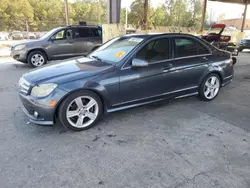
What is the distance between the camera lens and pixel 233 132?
330 centimetres

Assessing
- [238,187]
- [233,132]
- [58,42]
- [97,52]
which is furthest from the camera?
[58,42]

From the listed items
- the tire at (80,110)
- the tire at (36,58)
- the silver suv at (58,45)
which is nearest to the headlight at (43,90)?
the tire at (80,110)

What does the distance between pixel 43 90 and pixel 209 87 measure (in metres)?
3.37

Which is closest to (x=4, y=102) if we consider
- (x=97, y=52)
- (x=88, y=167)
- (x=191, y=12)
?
(x=97, y=52)

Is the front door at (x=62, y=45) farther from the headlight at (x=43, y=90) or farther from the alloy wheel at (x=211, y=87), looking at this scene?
the alloy wheel at (x=211, y=87)

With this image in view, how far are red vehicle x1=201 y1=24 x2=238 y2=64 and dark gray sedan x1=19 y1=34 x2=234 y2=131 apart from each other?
4.88 m

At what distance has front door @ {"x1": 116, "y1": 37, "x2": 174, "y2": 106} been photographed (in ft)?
11.3

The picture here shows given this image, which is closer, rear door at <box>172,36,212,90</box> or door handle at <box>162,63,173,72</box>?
door handle at <box>162,63,173,72</box>

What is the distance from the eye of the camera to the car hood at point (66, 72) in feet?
10.0

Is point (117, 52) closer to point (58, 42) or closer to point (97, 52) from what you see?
point (97, 52)

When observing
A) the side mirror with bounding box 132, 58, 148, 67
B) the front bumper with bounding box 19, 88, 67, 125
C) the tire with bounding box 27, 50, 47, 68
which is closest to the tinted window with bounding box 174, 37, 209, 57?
the side mirror with bounding box 132, 58, 148, 67

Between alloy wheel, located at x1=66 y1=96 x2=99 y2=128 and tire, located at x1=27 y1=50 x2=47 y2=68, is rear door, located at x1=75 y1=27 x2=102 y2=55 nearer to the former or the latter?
tire, located at x1=27 y1=50 x2=47 y2=68

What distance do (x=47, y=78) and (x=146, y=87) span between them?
5.34ft

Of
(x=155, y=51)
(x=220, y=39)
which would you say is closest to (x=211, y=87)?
(x=155, y=51)
